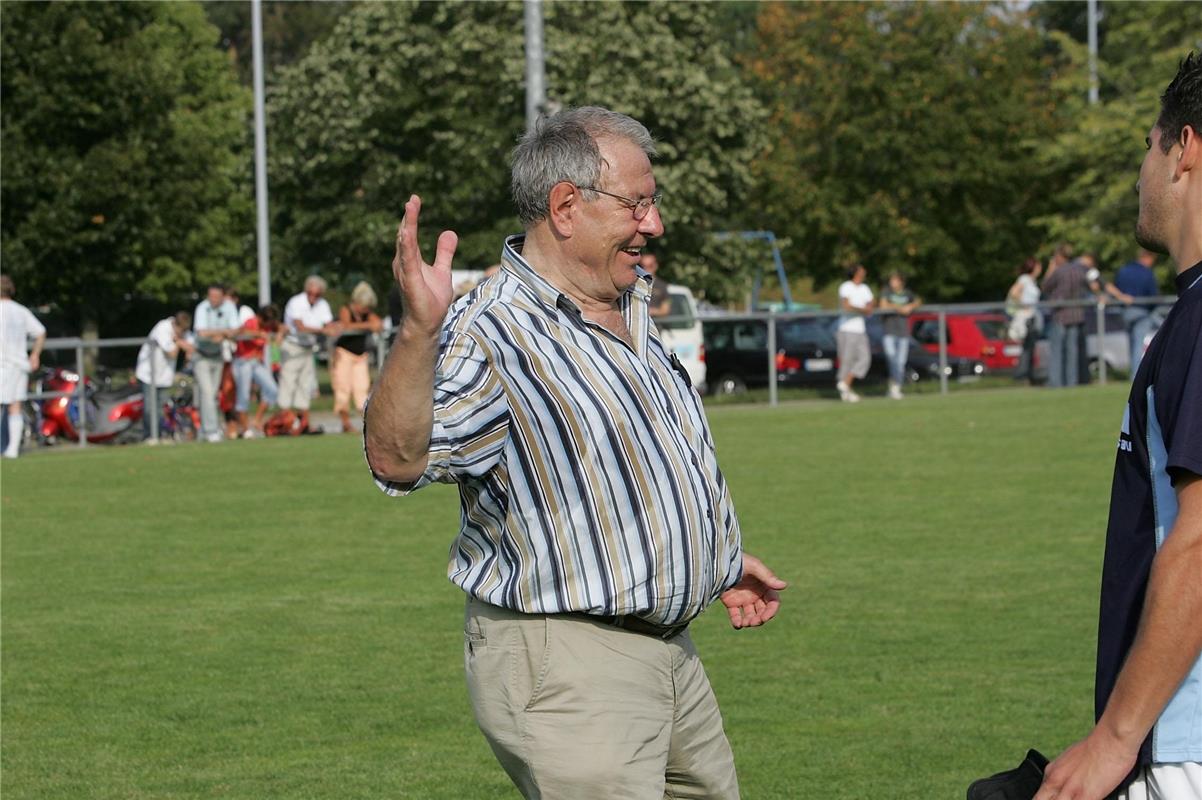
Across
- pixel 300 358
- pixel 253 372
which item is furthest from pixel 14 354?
pixel 300 358

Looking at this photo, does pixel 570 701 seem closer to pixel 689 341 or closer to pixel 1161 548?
pixel 1161 548

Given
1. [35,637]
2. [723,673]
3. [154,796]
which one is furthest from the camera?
[35,637]

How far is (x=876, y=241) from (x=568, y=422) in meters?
45.2

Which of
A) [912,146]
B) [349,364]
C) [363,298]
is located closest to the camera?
[349,364]

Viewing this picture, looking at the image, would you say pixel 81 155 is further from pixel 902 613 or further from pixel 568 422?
pixel 568 422

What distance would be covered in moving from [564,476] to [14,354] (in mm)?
17550

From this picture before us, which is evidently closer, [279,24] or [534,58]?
[534,58]

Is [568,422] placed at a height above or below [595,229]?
below

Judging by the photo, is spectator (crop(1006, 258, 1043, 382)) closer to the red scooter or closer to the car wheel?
the car wheel

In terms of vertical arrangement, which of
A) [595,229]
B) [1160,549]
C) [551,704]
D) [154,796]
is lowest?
[154,796]

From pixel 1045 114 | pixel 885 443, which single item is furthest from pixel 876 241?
pixel 885 443

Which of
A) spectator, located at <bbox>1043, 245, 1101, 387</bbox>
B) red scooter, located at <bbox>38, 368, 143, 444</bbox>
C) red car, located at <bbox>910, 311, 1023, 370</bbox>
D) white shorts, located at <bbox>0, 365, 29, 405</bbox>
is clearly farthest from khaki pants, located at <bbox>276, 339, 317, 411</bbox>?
spectator, located at <bbox>1043, 245, 1101, 387</bbox>

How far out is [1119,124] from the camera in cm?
4038

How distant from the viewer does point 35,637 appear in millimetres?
9375
